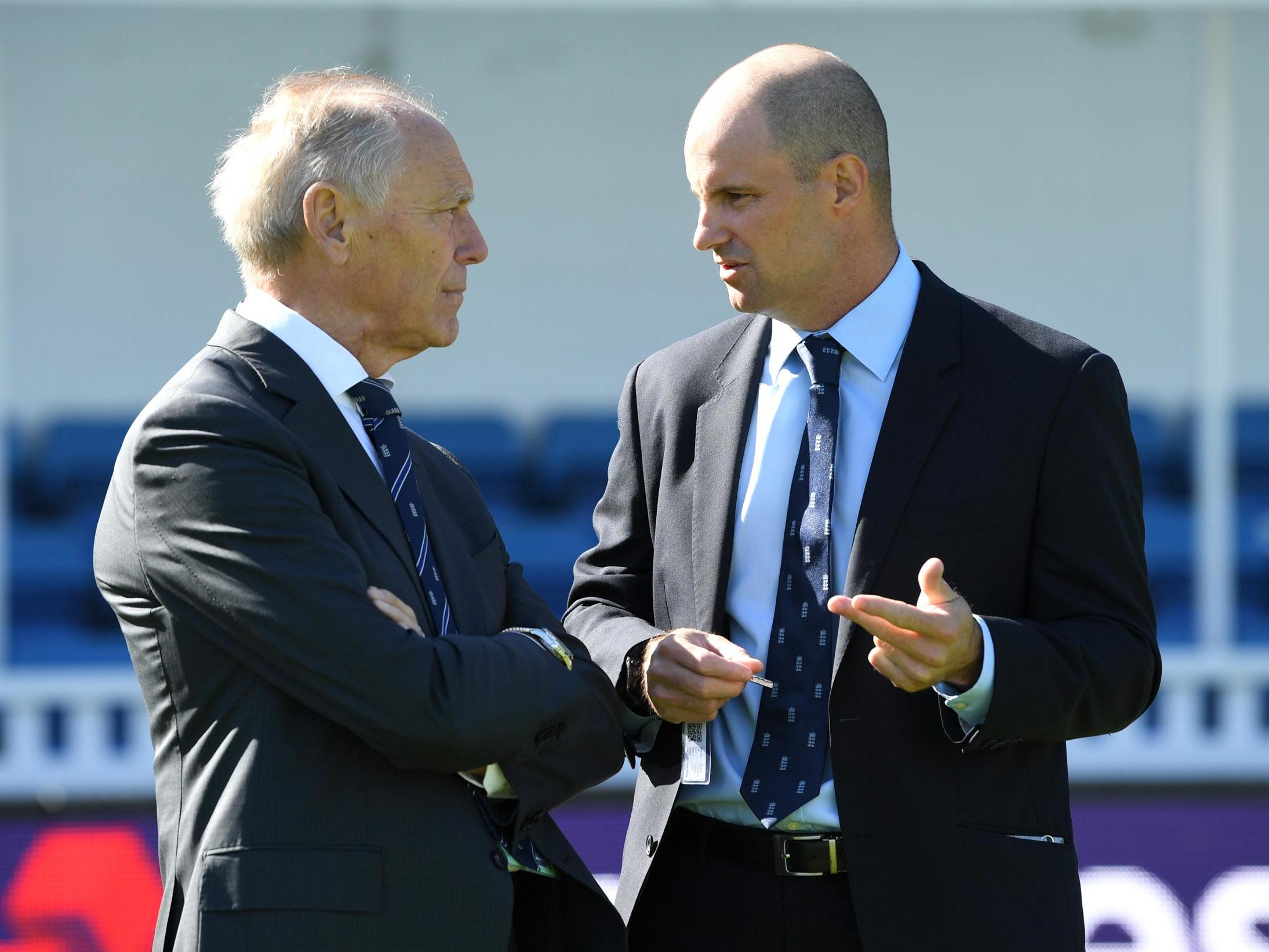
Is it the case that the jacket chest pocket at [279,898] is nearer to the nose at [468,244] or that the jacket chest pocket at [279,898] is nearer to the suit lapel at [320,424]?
the suit lapel at [320,424]

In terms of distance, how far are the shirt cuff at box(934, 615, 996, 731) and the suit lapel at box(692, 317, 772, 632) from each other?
0.38 m

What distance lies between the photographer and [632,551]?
253 cm

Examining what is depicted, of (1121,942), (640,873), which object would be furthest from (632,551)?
(1121,942)

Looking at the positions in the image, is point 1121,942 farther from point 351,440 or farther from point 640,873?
point 351,440

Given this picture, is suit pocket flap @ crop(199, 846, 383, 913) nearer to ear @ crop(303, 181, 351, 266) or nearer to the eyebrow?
ear @ crop(303, 181, 351, 266)

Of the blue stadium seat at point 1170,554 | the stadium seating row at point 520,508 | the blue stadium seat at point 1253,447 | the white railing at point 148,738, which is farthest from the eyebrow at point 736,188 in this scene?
the blue stadium seat at point 1253,447

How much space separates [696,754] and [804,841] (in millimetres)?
198

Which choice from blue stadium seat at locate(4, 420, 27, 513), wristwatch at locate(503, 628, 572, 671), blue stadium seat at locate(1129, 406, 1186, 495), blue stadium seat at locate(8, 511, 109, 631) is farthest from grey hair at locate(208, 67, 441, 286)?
blue stadium seat at locate(1129, 406, 1186, 495)

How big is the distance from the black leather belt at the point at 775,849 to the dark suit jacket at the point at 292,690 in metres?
0.39

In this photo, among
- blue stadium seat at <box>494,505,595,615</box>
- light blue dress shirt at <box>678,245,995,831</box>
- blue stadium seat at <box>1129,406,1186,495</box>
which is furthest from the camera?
blue stadium seat at <box>1129,406,1186,495</box>

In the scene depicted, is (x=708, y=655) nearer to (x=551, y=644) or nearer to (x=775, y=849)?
(x=551, y=644)

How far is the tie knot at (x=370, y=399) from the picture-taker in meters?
2.11

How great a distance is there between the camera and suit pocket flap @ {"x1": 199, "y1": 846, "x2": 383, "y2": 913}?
5.90ft

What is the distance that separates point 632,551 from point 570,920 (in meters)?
0.63
